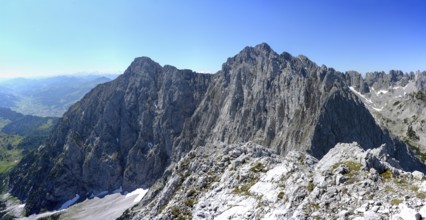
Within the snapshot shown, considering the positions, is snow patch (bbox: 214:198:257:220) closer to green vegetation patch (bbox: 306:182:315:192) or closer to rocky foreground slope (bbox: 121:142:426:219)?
rocky foreground slope (bbox: 121:142:426:219)

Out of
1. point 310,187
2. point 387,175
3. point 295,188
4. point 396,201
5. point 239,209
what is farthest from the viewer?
point 239,209

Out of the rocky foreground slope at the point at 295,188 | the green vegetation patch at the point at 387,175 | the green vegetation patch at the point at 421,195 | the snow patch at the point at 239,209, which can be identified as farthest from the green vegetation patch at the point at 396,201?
the snow patch at the point at 239,209

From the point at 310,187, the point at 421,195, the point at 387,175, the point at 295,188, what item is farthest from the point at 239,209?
the point at 421,195

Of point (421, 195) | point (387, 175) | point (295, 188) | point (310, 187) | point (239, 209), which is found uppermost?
point (387, 175)

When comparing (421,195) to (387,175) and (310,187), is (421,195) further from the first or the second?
(310,187)

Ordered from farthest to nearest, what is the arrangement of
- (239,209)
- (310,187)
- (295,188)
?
(239,209)
(295,188)
(310,187)

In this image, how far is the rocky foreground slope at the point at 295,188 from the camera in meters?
33.9

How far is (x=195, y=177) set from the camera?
6475cm

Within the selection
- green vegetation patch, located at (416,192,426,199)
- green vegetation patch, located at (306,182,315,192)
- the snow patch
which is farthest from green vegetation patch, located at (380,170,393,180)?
the snow patch

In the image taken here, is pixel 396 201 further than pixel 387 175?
No

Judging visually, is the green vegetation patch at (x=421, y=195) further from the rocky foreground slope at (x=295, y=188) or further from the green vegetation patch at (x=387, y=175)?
the green vegetation patch at (x=387, y=175)

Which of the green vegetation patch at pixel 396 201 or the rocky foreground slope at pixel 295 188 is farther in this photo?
the rocky foreground slope at pixel 295 188

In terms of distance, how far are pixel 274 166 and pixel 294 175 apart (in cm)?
892

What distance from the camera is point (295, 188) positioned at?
42750 millimetres
